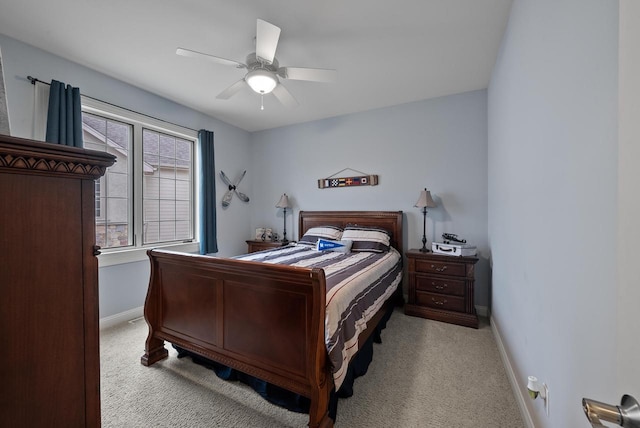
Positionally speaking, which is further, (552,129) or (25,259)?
(552,129)

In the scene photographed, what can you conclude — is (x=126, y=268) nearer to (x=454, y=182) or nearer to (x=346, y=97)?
(x=346, y=97)

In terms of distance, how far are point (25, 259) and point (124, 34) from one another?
2466 mm

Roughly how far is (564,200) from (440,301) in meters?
2.25

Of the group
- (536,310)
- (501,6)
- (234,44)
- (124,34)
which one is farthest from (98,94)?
(536,310)

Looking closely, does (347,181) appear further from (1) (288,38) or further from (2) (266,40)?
(2) (266,40)

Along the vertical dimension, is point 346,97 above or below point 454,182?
above

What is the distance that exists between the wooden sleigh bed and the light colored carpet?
218 millimetres

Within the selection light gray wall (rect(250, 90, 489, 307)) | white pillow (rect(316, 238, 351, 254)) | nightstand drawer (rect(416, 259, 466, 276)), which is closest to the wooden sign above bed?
light gray wall (rect(250, 90, 489, 307))

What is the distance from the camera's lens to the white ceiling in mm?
1903

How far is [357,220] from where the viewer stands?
151 inches

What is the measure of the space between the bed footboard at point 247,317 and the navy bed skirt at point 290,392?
17 cm

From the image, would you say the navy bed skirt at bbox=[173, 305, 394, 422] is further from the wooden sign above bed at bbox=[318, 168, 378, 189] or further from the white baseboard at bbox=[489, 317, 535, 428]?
the wooden sign above bed at bbox=[318, 168, 378, 189]

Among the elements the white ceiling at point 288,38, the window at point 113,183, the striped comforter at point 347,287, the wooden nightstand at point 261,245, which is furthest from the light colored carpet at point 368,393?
the white ceiling at point 288,38

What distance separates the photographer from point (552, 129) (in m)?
1.14
